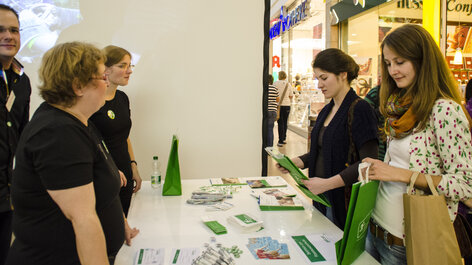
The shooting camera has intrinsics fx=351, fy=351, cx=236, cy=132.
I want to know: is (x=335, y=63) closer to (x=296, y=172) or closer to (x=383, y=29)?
(x=296, y=172)

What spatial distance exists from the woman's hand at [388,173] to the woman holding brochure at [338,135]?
377 mm

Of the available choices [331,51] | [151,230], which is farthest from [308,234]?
[331,51]

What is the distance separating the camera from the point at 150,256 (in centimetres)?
135

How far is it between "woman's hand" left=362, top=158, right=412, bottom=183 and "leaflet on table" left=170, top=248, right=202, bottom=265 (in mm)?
730

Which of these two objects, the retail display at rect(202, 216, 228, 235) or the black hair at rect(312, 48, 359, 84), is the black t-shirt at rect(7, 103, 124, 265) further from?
the black hair at rect(312, 48, 359, 84)

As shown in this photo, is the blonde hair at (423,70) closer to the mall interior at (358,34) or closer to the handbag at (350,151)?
the handbag at (350,151)

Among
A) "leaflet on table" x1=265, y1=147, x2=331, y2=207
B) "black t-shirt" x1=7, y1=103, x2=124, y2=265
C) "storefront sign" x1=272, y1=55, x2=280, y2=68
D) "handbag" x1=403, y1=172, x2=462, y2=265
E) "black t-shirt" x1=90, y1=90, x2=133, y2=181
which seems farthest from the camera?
"storefront sign" x1=272, y1=55, x2=280, y2=68

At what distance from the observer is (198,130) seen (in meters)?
3.06

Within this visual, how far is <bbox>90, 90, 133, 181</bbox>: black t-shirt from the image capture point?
215cm

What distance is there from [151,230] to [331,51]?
132 centimetres

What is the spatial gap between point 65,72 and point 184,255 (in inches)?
30.8

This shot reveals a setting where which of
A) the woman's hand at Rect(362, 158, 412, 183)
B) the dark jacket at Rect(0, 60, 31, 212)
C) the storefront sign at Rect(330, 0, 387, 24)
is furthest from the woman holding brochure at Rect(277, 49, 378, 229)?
the storefront sign at Rect(330, 0, 387, 24)

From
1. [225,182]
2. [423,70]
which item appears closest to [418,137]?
[423,70]

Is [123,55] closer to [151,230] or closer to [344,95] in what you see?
[151,230]
